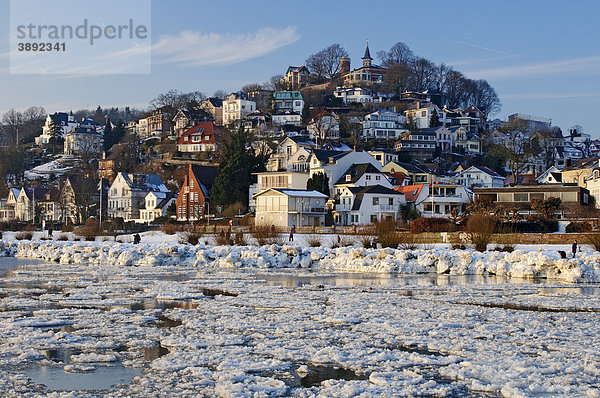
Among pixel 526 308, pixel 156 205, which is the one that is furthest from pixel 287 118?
pixel 526 308

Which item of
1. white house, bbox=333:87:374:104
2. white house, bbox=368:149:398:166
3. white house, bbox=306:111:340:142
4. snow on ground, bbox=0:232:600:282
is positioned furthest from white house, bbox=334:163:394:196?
white house, bbox=333:87:374:104

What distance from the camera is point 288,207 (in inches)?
2665

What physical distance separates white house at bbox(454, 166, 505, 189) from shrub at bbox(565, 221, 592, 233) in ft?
187

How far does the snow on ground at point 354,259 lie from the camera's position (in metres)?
27.1

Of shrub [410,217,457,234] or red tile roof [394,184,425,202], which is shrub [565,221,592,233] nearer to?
shrub [410,217,457,234]

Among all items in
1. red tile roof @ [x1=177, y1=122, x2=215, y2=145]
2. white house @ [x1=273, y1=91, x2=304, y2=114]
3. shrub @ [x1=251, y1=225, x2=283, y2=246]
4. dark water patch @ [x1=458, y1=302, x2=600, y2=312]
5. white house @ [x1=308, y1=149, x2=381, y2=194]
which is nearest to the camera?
dark water patch @ [x1=458, y1=302, x2=600, y2=312]

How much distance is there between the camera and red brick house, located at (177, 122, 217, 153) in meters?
119

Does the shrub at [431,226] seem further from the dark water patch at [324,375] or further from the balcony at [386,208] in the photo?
the dark water patch at [324,375]

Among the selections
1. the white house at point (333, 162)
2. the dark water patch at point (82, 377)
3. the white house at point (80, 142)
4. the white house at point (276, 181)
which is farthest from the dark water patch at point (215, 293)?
the white house at point (80, 142)

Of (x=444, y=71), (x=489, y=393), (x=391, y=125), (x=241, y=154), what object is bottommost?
(x=489, y=393)

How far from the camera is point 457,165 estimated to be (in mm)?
118438

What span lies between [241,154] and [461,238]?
4250 cm

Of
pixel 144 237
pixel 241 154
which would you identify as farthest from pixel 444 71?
pixel 144 237

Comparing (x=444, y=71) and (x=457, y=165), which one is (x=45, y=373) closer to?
(x=457, y=165)
